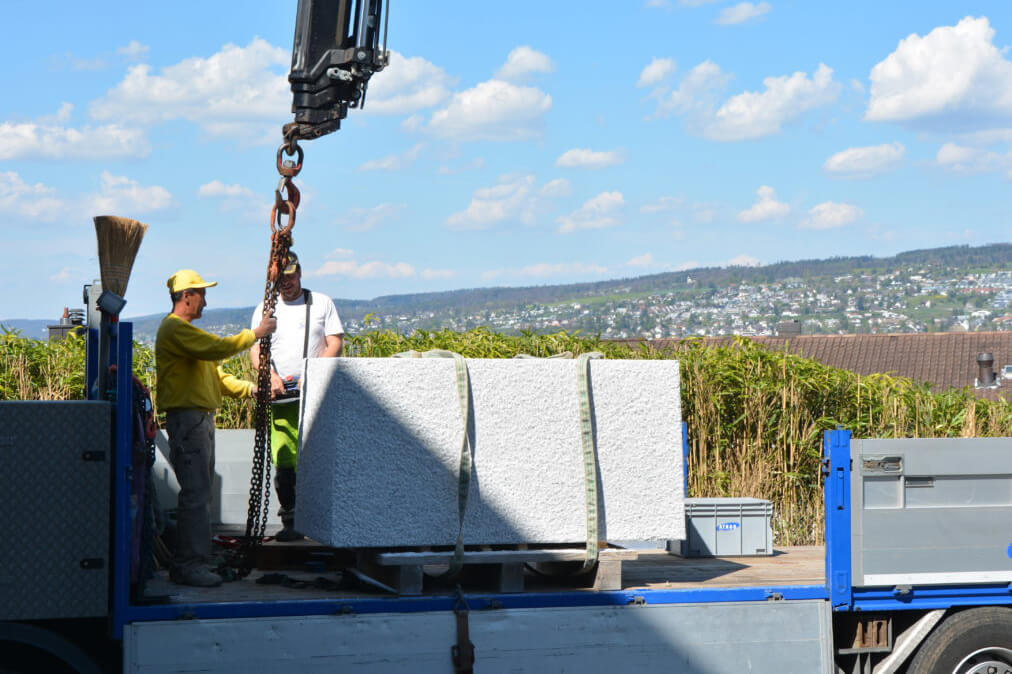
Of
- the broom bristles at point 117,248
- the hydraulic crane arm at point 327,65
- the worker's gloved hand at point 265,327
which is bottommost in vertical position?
the worker's gloved hand at point 265,327

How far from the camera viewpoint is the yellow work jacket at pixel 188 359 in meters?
5.38

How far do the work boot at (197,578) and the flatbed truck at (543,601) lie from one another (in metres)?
0.07

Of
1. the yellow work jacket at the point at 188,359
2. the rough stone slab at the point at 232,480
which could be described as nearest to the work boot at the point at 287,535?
the rough stone slab at the point at 232,480

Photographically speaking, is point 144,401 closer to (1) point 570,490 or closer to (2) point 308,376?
(2) point 308,376

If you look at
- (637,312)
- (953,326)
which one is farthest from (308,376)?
(953,326)

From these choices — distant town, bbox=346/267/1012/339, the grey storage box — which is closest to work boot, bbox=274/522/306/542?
the grey storage box

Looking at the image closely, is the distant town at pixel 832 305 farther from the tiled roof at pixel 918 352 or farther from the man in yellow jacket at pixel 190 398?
the man in yellow jacket at pixel 190 398

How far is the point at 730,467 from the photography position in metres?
10.8

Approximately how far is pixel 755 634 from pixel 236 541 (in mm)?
2777

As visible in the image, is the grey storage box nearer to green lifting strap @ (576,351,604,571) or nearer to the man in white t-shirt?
green lifting strap @ (576,351,604,571)

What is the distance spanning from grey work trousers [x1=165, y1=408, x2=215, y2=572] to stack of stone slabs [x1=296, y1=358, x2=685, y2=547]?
486 millimetres

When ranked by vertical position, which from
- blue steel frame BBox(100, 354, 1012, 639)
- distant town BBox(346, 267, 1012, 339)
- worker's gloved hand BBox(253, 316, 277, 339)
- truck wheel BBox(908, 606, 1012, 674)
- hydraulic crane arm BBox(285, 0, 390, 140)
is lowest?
truck wheel BBox(908, 606, 1012, 674)

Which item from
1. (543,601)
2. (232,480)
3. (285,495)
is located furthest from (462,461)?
(232,480)

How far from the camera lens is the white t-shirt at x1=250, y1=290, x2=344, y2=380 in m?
6.84
